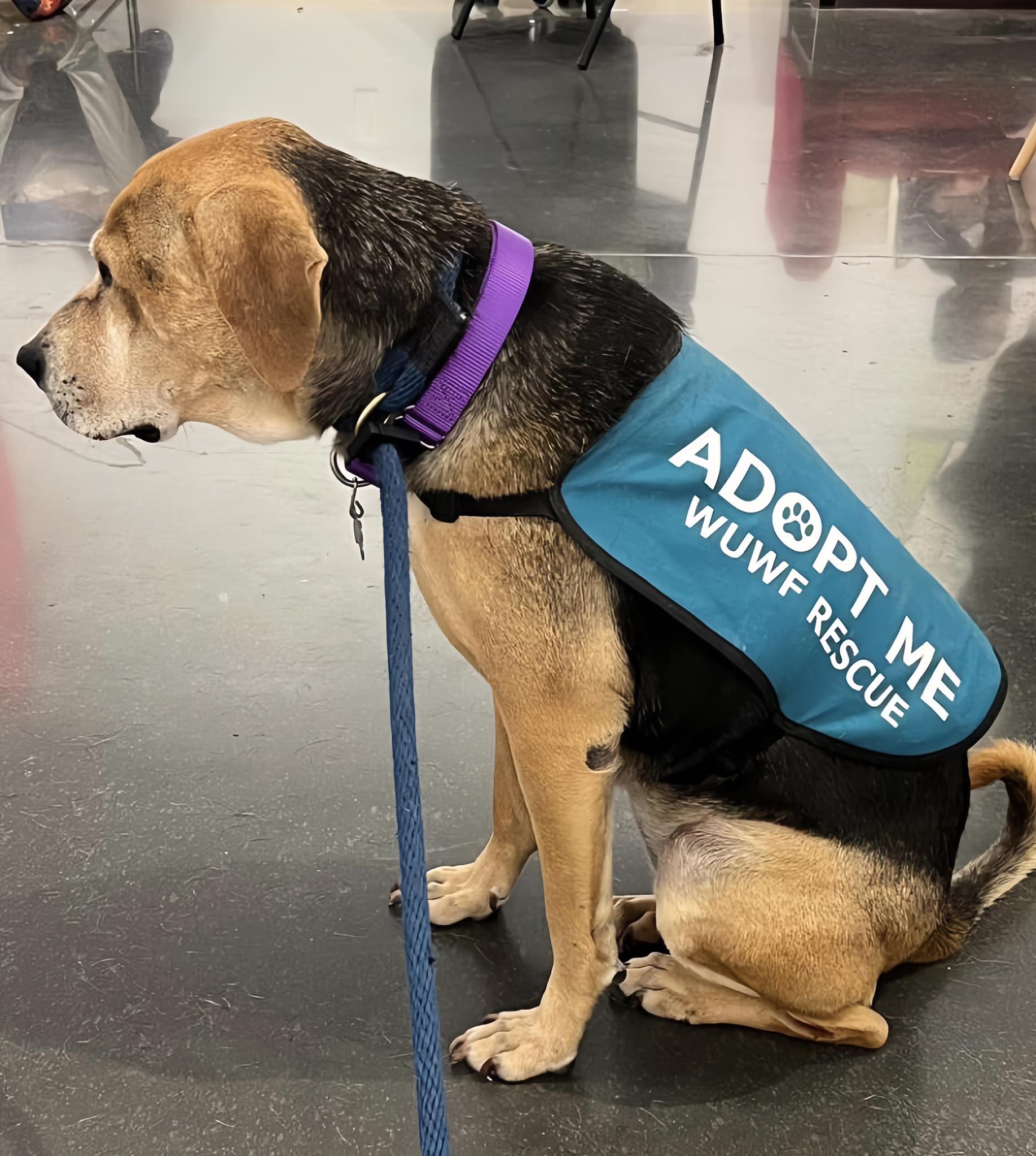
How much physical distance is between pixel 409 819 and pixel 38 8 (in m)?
9.64

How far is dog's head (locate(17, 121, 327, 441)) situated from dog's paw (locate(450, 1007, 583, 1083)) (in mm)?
1111

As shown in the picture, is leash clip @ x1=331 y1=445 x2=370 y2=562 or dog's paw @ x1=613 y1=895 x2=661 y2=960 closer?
leash clip @ x1=331 y1=445 x2=370 y2=562

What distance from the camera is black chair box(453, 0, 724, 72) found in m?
8.49

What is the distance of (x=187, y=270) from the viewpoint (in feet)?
5.74

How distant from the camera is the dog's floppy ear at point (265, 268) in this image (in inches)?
65.3

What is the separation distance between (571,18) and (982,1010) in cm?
941

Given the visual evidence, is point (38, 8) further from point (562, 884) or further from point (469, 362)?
point (562, 884)

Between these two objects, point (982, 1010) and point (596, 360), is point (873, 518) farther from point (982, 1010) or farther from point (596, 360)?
point (982, 1010)

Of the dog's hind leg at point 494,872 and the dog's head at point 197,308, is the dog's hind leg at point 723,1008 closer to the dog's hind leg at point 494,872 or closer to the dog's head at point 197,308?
the dog's hind leg at point 494,872

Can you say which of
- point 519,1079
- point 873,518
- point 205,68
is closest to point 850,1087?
point 519,1079

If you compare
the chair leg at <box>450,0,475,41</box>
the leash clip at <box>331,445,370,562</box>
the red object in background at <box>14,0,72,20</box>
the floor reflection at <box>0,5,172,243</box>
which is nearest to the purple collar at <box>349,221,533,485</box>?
the leash clip at <box>331,445,370,562</box>

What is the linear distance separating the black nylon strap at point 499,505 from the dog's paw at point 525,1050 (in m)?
0.91

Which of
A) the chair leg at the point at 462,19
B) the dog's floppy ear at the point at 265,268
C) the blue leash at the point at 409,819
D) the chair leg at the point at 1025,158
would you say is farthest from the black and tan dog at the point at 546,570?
the chair leg at the point at 462,19

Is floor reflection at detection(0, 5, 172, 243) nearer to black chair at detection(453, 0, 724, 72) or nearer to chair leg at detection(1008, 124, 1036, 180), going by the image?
black chair at detection(453, 0, 724, 72)
